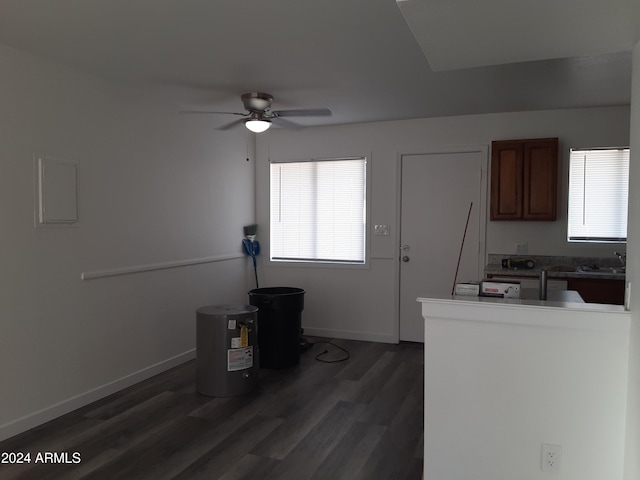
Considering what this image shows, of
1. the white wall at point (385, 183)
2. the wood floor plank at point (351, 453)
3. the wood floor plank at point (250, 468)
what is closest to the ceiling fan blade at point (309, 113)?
the white wall at point (385, 183)

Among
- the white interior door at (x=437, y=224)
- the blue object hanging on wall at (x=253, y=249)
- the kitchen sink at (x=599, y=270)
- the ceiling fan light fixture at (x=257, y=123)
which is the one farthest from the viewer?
the blue object hanging on wall at (x=253, y=249)

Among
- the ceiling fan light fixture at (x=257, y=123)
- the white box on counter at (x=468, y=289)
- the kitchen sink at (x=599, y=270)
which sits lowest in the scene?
the kitchen sink at (x=599, y=270)

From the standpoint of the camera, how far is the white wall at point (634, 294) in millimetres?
1928

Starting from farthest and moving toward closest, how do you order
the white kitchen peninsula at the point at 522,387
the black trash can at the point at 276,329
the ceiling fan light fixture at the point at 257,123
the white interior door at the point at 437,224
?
the white interior door at the point at 437,224 → the black trash can at the point at 276,329 → the ceiling fan light fixture at the point at 257,123 → the white kitchen peninsula at the point at 522,387

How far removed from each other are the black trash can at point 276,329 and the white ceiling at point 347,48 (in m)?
1.81

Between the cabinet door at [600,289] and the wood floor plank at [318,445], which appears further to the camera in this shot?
the cabinet door at [600,289]

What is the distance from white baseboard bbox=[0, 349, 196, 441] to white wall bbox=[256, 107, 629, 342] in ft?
5.82

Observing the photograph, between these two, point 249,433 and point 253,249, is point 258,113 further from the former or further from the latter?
point 249,433

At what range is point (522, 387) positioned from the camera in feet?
7.32

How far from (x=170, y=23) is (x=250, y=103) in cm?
134

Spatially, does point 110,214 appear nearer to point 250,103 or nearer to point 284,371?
point 250,103

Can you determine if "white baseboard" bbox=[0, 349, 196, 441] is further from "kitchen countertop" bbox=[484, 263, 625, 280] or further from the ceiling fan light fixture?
"kitchen countertop" bbox=[484, 263, 625, 280]

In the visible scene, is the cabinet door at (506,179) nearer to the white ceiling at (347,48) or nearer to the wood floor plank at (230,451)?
the white ceiling at (347,48)

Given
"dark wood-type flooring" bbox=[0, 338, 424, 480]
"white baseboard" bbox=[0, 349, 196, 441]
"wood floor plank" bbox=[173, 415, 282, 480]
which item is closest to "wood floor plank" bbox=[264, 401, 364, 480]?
"dark wood-type flooring" bbox=[0, 338, 424, 480]
